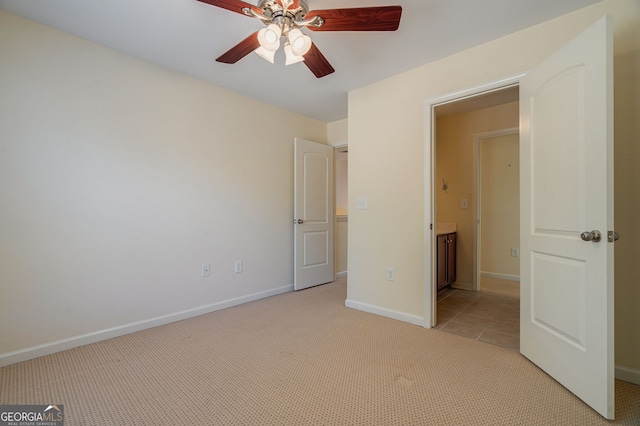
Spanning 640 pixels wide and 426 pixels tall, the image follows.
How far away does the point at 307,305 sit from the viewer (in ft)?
10.2

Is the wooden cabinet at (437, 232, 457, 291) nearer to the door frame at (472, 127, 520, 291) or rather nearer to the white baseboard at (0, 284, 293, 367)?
the door frame at (472, 127, 520, 291)

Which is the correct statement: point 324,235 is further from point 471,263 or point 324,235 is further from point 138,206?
point 138,206

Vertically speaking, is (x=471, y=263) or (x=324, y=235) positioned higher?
(x=324, y=235)

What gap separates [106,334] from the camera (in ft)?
7.38

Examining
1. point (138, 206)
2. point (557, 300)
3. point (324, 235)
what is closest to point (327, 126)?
point (324, 235)

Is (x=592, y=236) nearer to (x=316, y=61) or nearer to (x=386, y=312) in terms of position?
(x=386, y=312)

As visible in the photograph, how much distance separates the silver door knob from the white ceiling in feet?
4.85

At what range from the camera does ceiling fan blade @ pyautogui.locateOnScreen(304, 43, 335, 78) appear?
5.72 feet

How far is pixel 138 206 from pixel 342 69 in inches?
87.2

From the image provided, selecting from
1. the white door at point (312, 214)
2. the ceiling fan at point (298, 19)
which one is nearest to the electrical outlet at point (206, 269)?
the white door at point (312, 214)

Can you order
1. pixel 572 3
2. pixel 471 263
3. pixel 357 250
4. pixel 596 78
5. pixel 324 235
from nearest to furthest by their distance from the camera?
pixel 596 78, pixel 572 3, pixel 357 250, pixel 471 263, pixel 324 235

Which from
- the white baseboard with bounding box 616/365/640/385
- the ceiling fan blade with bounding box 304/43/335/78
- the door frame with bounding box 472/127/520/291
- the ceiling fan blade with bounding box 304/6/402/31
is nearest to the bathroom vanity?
the door frame with bounding box 472/127/520/291

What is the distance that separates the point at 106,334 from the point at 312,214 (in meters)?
2.50

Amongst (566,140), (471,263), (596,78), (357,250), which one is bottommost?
(471,263)
